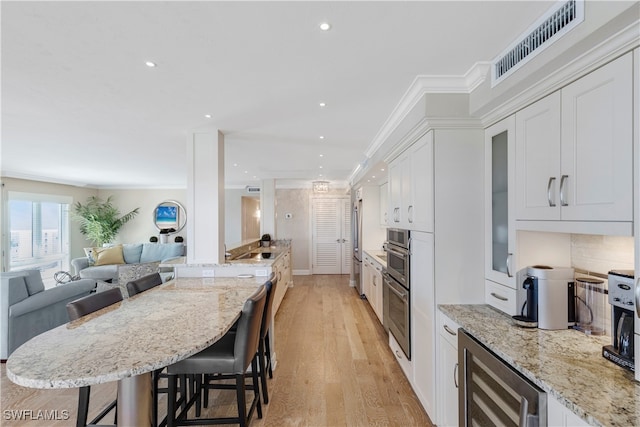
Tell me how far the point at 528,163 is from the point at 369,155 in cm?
264

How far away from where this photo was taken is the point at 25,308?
3.11 metres

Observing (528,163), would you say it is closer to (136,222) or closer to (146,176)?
A: (146,176)

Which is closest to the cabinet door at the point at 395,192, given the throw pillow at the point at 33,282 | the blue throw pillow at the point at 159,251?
the throw pillow at the point at 33,282

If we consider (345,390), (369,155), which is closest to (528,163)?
(345,390)

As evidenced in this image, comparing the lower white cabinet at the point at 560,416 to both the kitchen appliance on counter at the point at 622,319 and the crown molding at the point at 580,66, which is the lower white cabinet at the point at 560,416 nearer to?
the kitchen appliance on counter at the point at 622,319

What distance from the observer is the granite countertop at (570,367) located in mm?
948

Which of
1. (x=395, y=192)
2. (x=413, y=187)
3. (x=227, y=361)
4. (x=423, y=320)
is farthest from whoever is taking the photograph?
(x=395, y=192)

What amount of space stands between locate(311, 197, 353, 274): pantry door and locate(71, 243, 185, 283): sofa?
3.52 m

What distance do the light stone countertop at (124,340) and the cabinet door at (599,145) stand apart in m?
1.84

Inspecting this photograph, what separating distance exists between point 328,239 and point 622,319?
6.79 m

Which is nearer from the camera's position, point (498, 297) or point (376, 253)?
point (498, 297)

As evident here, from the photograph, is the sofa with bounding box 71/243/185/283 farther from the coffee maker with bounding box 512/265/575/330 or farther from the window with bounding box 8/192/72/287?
the coffee maker with bounding box 512/265/575/330

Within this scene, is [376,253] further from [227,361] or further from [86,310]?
[86,310]

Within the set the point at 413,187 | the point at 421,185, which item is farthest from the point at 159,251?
the point at 421,185
